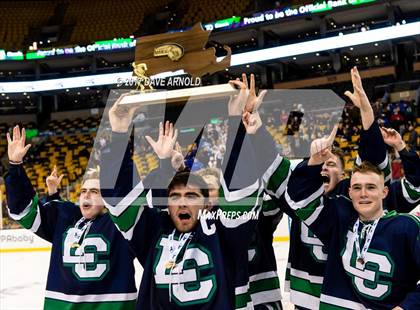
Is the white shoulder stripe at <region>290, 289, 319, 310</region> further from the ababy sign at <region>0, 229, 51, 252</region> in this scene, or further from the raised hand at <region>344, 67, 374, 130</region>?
the ababy sign at <region>0, 229, 51, 252</region>

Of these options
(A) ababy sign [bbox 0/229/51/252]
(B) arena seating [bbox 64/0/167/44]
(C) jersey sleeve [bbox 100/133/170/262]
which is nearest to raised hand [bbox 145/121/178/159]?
(C) jersey sleeve [bbox 100/133/170/262]

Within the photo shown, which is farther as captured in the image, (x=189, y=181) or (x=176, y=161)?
(x=176, y=161)

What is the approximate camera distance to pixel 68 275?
2.55 meters

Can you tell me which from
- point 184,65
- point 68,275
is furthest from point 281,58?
point 68,275

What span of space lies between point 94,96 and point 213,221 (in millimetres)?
19084

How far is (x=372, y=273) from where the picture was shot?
2.07m

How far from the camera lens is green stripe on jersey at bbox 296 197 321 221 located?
212 centimetres

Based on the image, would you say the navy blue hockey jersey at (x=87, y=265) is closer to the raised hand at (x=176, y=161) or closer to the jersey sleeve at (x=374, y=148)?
the raised hand at (x=176, y=161)

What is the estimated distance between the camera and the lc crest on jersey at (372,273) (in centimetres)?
205

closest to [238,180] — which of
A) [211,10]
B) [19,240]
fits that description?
[19,240]

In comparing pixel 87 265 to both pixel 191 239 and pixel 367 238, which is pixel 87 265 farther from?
pixel 367 238

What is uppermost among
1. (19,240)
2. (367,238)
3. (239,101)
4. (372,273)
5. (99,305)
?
(239,101)

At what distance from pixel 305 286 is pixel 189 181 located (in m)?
0.96

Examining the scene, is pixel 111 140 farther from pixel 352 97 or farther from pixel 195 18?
pixel 195 18
